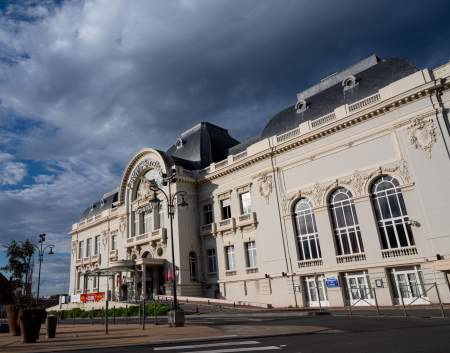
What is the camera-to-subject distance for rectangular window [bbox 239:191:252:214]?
36.2 meters

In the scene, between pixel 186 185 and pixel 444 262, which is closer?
pixel 444 262

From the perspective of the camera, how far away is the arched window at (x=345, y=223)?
2777 centimetres

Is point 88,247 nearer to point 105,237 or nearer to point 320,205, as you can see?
Result: point 105,237

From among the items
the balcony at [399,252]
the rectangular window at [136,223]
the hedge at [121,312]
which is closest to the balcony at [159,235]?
the rectangular window at [136,223]

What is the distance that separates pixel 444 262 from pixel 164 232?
26500 mm

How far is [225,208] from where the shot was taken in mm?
38688

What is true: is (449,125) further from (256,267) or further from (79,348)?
(79,348)

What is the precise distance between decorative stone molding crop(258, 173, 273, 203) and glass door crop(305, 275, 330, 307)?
8.24 meters

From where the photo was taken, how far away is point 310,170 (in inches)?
1234

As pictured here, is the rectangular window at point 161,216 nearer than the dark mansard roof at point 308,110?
No

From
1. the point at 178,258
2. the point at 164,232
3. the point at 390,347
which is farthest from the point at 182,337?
the point at 164,232

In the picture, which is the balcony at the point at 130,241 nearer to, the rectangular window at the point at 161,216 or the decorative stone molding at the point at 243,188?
the rectangular window at the point at 161,216

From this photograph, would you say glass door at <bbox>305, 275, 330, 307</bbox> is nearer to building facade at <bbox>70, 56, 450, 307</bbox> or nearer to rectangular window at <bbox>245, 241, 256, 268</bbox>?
building facade at <bbox>70, 56, 450, 307</bbox>

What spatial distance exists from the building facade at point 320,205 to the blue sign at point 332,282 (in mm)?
93
